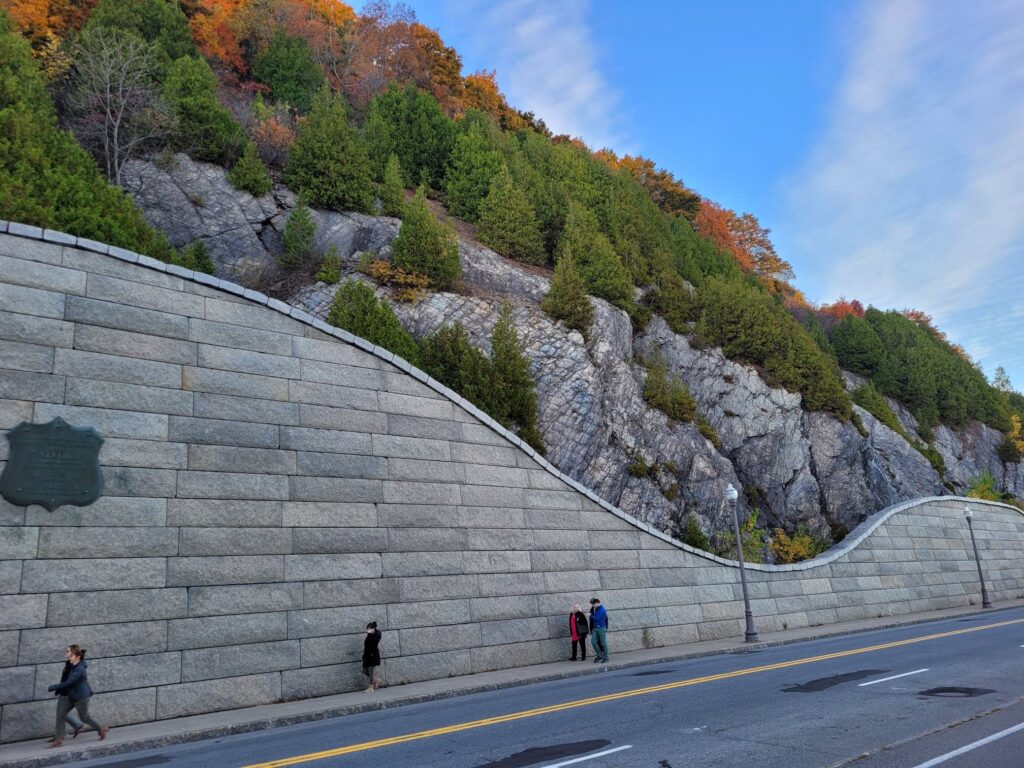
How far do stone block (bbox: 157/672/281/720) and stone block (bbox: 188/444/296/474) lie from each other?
147 inches

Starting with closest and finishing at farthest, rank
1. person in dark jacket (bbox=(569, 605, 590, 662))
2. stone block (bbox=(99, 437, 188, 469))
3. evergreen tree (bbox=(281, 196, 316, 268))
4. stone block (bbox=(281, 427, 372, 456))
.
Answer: stone block (bbox=(99, 437, 188, 469)), stone block (bbox=(281, 427, 372, 456)), person in dark jacket (bbox=(569, 605, 590, 662)), evergreen tree (bbox=(281, 196, 316, 268))

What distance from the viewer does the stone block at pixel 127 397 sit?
12.1 metres

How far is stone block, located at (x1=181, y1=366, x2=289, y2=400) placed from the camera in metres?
13.3

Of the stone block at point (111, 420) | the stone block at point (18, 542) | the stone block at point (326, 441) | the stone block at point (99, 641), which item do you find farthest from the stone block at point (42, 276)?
the stone block at point (99, 641)

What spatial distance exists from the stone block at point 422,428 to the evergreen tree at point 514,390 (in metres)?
10.8

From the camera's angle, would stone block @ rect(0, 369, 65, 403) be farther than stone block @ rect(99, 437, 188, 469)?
No

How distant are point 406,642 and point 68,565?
6.32m

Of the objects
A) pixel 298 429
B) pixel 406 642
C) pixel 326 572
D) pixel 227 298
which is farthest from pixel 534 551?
pixel 227 298

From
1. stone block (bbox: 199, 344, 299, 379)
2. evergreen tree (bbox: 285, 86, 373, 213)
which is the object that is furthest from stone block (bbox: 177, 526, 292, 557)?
evergreen tree (bbox: 285, 86, 373, 213)

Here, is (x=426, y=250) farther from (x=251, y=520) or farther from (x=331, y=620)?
(x=331, y=620)

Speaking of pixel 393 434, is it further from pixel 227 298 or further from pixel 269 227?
pixel 269 227

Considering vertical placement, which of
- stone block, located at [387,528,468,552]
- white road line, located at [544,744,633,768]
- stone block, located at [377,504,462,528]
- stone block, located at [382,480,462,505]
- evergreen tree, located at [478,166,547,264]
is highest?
evergreen tree, located at [478,166,547,264]

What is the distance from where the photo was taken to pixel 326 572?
1376 cm

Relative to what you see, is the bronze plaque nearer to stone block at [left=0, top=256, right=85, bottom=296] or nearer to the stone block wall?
the stone block wall
